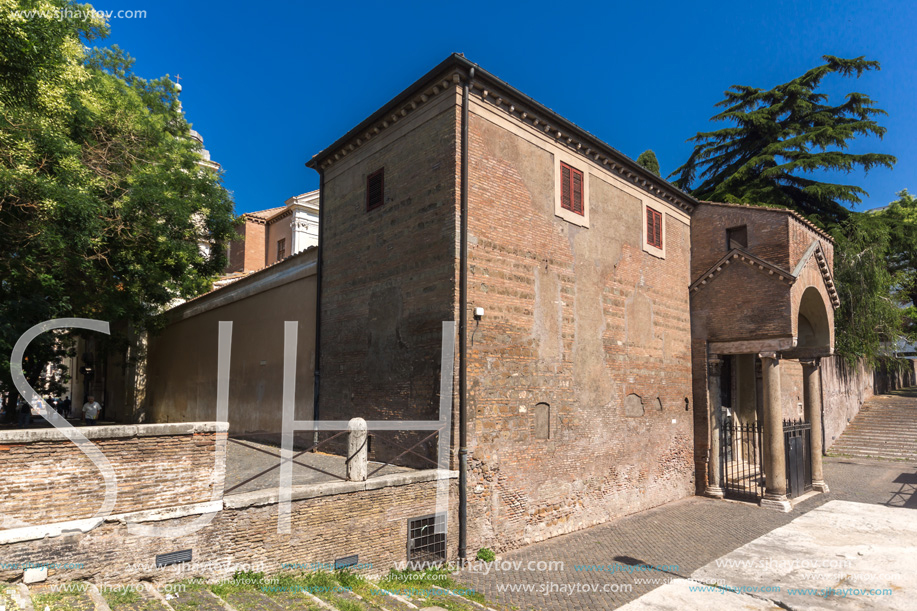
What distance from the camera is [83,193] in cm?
1123

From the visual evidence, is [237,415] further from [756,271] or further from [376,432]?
[756,271]

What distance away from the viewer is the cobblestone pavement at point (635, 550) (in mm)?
7925

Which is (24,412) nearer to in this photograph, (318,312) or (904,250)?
(318,312)

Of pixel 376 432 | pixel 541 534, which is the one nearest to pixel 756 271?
pixel 541 534

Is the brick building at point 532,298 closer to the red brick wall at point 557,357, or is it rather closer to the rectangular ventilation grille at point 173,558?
the red brick wall at point 557,357

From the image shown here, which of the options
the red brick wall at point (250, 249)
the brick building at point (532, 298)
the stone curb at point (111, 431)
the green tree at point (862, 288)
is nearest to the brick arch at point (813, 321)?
the brick building at point (532, 298)

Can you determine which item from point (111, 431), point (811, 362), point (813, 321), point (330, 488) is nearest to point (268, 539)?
point (330, 488)

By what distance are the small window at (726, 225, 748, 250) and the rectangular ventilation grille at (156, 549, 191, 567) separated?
46.7 feet

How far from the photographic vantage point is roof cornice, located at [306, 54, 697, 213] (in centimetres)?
970

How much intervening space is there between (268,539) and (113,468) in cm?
211

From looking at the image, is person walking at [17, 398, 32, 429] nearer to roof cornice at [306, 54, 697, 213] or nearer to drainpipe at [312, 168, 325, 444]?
drainpipe at [312, 168, 325, 444]

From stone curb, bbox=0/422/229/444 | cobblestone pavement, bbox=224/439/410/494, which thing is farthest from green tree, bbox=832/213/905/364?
stone curb, bbox=0/422/229/444

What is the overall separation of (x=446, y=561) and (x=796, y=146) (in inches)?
959

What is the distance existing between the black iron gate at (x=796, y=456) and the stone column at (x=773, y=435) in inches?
22.6
